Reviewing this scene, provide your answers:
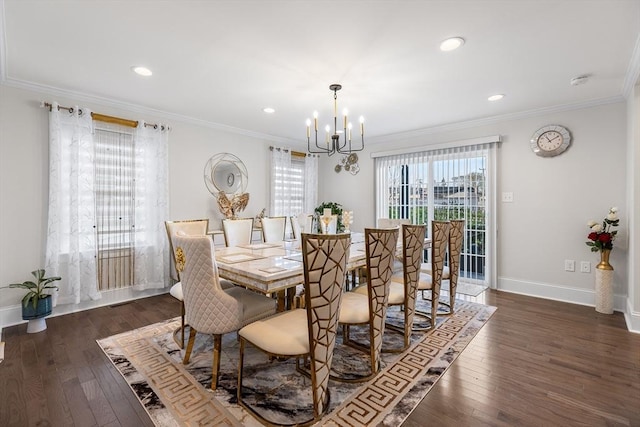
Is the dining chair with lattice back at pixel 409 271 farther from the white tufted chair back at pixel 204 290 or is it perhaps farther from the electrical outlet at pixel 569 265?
the electrical outlet at pixel 569 265

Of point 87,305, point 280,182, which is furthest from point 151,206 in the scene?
point 280,182

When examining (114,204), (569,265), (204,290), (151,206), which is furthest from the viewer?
(151,206)

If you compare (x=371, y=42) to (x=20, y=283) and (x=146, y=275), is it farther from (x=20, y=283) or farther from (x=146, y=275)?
(x=20, y=283)

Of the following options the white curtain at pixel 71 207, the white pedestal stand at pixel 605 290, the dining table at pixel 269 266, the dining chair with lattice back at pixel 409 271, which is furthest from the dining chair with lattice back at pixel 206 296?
the white pedestal stand at pixel 605 290

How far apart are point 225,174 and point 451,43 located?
364 cm

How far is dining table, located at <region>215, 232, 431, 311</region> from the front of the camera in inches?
71.9

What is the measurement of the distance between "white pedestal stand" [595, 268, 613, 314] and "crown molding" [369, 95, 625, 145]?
78.1 inches

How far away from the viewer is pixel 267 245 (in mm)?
3117

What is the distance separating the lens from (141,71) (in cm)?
272

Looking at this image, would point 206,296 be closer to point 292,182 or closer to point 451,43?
point 451,43

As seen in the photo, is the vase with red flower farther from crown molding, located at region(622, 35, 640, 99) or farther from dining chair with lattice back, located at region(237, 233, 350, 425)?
dining chair with lattice back, located at region(237, 233, 350, 425)

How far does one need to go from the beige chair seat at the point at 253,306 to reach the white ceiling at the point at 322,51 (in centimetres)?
197

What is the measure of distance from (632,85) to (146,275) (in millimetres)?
5757

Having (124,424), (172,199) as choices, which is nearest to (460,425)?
(124,424)
